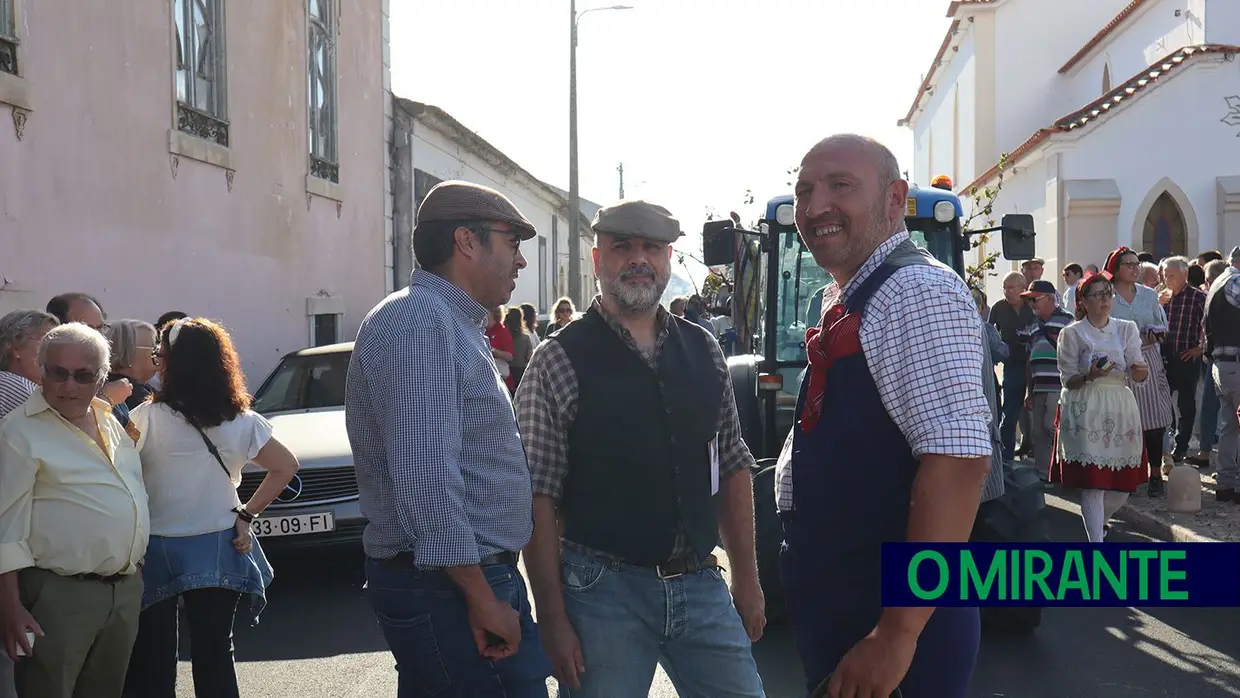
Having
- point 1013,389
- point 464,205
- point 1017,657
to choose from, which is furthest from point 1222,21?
point 464,205

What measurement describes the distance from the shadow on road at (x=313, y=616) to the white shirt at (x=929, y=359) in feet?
15.0

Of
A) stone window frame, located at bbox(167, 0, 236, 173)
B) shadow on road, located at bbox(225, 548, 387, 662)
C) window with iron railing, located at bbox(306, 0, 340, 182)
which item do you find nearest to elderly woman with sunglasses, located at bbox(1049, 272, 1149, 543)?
shadow on road, located at bbox(225, 548, 387, 662)

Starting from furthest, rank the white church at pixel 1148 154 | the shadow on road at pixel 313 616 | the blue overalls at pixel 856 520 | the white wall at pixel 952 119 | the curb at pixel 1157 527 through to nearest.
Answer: the white wall at pixel 952 119 → the white church at pixel 1148 154 → the curb at pixel 1157 527 → the shadow on road at pixel 313 616 → the blue overalls at pixel 856 520

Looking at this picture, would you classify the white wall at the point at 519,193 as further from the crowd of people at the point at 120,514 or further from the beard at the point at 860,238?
the beard at the point at 860,238

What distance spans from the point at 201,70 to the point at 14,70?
152 inches

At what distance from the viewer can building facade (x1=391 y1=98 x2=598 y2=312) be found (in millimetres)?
20172

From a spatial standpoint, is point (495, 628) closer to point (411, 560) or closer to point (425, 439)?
point (411, 560)

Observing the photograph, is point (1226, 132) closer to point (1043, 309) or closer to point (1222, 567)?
point (1043, 309)

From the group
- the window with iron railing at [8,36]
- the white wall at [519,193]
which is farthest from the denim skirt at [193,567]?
the white wall at [519,193]

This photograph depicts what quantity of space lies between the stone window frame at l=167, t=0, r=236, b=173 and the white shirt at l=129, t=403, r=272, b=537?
26.6ft

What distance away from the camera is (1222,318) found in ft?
33.2

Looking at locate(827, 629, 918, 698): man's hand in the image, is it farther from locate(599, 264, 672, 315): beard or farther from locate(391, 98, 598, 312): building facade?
locate(391, 98, 598, 312): building facade

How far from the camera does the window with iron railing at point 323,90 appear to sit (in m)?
16.5

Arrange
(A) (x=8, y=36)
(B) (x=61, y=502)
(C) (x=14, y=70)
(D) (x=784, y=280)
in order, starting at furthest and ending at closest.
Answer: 1. (C) (x=14, y=70)
2. (A) (x=8, y=36)
3. (D) (x=784, y=280)
4. (B) (x=61, y=502)
